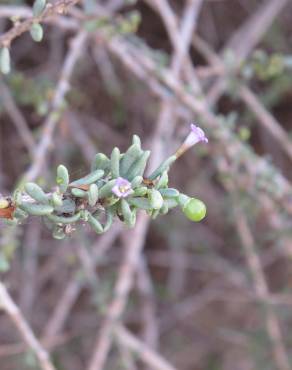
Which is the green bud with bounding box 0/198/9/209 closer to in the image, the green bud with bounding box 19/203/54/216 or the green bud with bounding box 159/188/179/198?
the green bud with bounding box 19/203/54/216

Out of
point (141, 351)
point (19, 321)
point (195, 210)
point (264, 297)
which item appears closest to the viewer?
point (195, 210)

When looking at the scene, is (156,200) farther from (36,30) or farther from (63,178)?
(36,30)

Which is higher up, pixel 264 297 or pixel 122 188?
pixel 264 297

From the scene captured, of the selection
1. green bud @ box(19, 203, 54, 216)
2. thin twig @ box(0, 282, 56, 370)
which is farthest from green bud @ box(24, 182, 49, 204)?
thin twig @ box(0, 282, 56, 370)

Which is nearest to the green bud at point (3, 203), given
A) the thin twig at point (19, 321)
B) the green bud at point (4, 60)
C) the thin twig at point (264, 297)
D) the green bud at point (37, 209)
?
the green bud at point (37, 209)

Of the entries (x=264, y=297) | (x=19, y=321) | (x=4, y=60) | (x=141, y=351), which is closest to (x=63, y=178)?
(x=4, y=60)

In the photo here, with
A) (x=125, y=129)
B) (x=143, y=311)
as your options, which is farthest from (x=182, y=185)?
(x=143, y=311)
